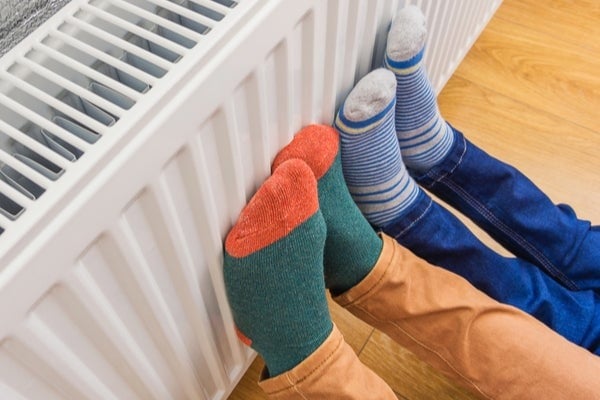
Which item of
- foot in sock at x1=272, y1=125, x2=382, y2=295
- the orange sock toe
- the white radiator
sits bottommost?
foot in sock at x1=272, y1=125, x2=382, y2=295

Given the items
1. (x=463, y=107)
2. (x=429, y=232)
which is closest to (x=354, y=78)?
(x=429, y=232)

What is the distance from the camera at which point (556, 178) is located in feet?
3.25

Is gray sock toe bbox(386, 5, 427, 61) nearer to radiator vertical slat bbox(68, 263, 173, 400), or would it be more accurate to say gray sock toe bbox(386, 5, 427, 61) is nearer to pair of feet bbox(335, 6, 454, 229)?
pair of feet bbox(335, 6, 454, 229)

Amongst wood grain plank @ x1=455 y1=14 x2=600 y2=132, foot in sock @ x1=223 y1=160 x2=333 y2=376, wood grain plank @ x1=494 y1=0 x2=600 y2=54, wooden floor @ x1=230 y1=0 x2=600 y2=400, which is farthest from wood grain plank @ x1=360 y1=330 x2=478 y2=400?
wood grain plank @ x1=494 y1=0 x2=600 y2=54

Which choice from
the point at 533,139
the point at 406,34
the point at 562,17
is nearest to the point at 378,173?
the point at 406,34

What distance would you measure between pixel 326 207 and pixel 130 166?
12.3 inches

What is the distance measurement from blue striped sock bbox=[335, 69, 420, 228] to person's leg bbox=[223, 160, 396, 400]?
0.33ft

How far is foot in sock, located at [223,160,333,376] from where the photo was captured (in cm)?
52

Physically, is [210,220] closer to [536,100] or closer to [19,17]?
[19,17]

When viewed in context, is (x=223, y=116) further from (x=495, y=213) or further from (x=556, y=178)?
(x=556, y=178)

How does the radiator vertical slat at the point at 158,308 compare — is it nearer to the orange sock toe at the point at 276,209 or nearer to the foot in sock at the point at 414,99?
the orange sock toe at the point at 276,209

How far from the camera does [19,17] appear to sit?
378mm

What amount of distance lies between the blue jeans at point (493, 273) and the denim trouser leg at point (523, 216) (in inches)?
1.5

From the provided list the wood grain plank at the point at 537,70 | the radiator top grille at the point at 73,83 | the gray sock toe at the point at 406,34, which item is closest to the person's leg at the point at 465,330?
the gray sock toe at the point at 406,34
